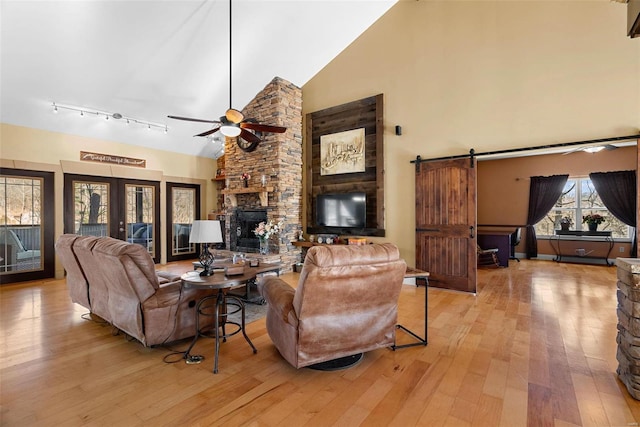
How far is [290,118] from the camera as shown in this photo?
656 centimetres

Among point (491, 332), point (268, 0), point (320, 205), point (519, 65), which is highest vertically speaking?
point (268, 0)

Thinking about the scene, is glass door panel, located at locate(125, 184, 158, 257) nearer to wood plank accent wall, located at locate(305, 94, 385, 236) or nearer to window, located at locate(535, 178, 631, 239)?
wood plank accent wall, located at locate(305, 94, 385, 236)

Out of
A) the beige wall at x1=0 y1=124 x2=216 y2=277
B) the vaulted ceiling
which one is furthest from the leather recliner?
the beige wall at x1=0 y1=124 x2=216 y2=277

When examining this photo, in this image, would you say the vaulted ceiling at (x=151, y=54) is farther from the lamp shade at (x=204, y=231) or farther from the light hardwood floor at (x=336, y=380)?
the light hardwood floor at (x=336, y=380)

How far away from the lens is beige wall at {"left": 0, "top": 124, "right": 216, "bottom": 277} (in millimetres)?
5406

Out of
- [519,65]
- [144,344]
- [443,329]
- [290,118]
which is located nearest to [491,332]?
[443,329]

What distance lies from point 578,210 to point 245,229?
28.7ft

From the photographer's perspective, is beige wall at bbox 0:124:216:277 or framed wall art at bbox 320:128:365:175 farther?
framed wall art at bbox 320:128:365:175

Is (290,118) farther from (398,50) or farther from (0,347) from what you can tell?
(0,347)

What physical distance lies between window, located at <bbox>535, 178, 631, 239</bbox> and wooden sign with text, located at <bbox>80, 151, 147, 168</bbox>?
10.5 m

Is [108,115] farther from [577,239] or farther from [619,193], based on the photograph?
[619,193]

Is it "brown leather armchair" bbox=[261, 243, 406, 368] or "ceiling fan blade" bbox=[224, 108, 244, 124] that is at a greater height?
"ceiling fan blade" bbox=[224, 108, 244, 124]

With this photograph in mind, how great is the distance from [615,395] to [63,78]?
7801mm

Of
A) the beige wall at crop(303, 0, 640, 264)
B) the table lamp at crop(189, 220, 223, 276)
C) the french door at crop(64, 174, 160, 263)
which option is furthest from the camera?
the french door at crop(64, 174, 160, 263)
